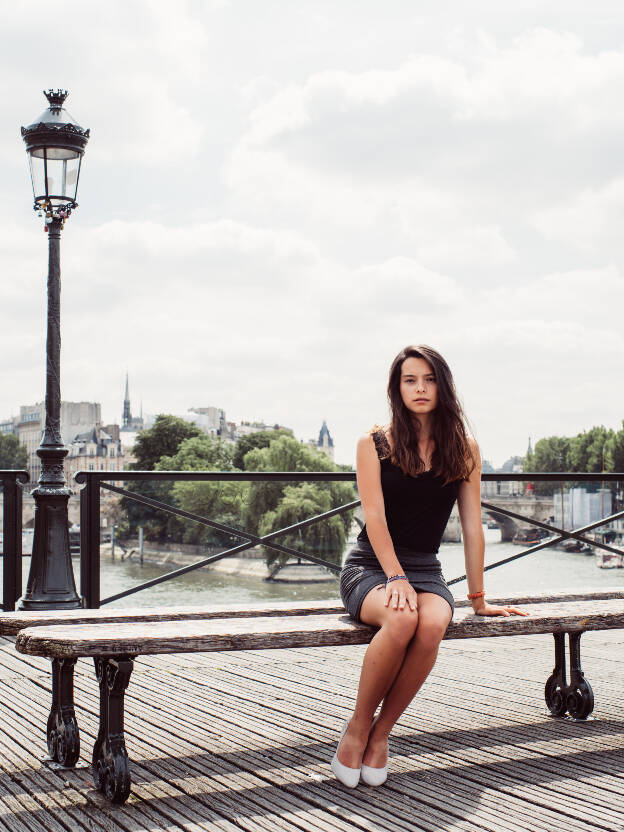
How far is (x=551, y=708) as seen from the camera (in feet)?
15.6

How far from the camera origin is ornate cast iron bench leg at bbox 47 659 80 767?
152 inches

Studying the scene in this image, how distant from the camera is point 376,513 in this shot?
3916mm

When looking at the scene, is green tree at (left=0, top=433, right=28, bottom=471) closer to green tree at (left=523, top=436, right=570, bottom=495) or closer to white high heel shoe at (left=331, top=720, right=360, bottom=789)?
green tree at (left=523, top=436, right=570, bottom=495)

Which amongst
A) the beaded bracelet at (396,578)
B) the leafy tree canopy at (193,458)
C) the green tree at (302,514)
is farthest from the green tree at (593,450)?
the beaded bracelet at (396,578)

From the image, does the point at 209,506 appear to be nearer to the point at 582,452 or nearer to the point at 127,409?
the point at 582,452

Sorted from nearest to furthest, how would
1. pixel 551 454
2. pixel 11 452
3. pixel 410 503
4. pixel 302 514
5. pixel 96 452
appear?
1. pixel 410 503
2. pixel 302 514
3. pixel 551 454
4. pixel 96 452
5. pixel 11 452

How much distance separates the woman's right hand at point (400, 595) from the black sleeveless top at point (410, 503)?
10.7 inches

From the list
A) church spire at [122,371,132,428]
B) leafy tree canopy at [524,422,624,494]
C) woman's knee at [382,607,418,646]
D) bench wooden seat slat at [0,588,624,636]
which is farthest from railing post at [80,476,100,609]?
church spire at [122,371,132,428]

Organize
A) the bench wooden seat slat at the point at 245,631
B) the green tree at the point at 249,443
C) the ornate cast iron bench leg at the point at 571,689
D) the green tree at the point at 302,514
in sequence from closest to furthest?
the bench wooden seat slat at the point at 245,631, the ornate cast iron bench leg at the point at 571,689, the green tree at the point at 302,514, the green tree at the point at 249,443

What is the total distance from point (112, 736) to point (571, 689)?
2175mm

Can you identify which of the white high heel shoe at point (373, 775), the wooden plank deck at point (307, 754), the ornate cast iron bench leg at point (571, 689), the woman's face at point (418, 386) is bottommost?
the wooden plank deck at point (307, 754)

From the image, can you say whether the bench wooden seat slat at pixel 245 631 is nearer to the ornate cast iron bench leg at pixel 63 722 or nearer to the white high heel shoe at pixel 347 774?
the ornate cast iron bench leg at pixel 63 722

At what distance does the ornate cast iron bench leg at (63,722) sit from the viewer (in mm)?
3865

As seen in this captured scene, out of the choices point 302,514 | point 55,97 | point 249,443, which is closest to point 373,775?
point 302,514
